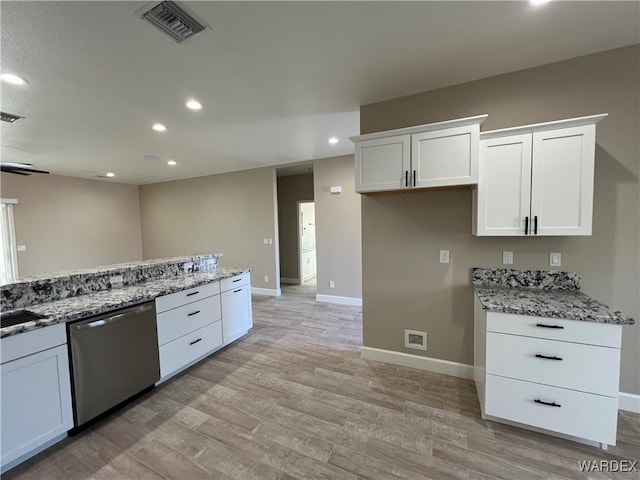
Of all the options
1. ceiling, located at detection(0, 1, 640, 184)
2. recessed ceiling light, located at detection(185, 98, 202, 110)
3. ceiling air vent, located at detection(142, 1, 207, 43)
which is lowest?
ceiling air vent, located at detection(142, 1, 207, 43)

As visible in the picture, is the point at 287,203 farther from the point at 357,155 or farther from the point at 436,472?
the point at 436,472

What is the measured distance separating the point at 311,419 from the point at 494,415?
1345mm

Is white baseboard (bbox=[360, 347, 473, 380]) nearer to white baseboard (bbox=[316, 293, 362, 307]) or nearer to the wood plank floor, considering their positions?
the wood plank floor

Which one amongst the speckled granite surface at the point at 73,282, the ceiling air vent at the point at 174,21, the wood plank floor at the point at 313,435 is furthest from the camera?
the speckled granite surface at the point at 73,282

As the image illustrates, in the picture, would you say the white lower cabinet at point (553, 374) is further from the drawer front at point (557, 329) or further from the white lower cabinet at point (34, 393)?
the white lower cabinet at point (34, 393)

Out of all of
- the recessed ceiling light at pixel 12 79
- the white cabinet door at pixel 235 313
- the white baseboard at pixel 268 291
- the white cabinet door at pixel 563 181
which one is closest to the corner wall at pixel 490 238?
the white cabinet door at pixel 563 181

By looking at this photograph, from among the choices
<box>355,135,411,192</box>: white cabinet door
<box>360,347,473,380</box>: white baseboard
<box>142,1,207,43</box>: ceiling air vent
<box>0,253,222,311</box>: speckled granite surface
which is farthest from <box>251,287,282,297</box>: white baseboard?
<box>142,1,207,43</box>: ceiling air vent

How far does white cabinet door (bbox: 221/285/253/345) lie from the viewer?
3.20 metres

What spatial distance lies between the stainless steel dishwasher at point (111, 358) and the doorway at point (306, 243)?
4.67m

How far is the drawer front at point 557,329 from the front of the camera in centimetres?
159

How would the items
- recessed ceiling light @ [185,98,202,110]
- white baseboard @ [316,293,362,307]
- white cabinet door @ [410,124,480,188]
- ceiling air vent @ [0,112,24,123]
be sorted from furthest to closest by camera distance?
white baseboard @ [316,293,362,307] < ceiling air vent @ [0,112,24,123] < recessed ceiling light @ [185,98,202,110] < white cabinet door @ [410,124,480,188]

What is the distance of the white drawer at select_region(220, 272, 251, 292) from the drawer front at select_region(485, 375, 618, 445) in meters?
2.78

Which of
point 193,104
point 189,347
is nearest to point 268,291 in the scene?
point 189,347

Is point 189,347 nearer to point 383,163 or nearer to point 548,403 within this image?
point 383,163
